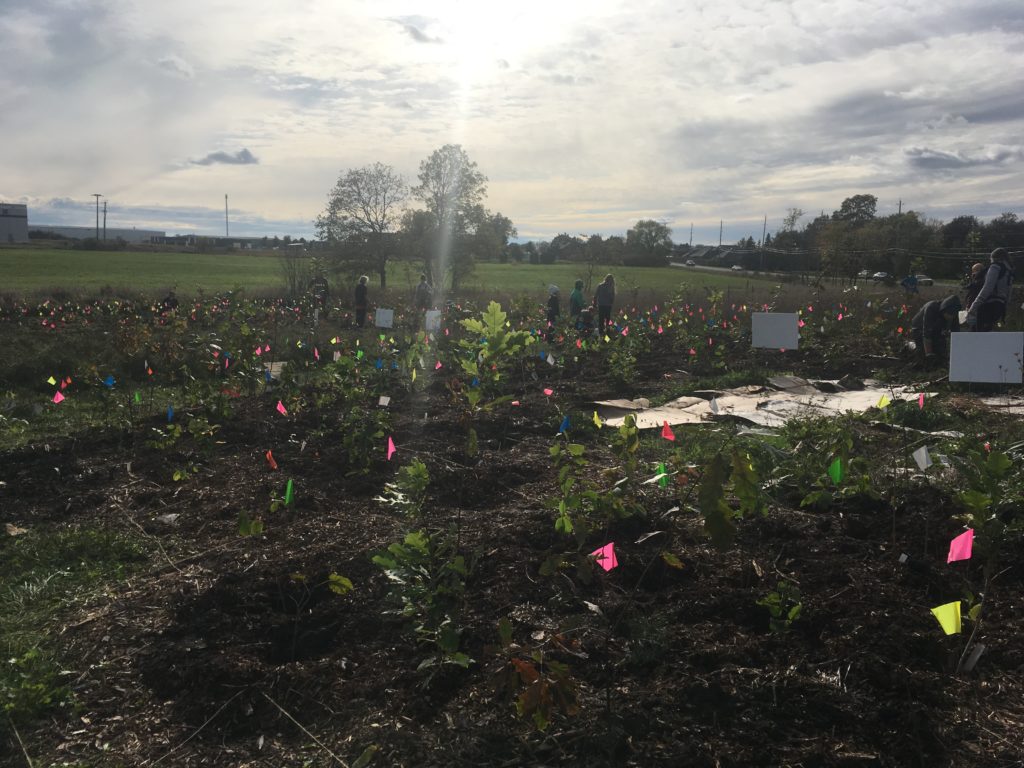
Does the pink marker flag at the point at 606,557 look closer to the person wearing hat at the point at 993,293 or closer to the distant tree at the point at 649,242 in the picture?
the person wearing hat at the point at 993,293

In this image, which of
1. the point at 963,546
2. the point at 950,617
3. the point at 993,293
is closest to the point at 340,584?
the point at 950,617

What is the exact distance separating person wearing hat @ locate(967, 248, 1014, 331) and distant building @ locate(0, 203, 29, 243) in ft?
267

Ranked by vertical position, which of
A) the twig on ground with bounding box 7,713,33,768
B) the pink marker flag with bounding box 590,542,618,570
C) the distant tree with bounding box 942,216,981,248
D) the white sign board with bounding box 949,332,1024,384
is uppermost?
the distant tree with bounding box 942,216,981,248

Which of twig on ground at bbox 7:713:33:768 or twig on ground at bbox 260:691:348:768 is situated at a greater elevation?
twig on ground at bbox 260:691:348:768

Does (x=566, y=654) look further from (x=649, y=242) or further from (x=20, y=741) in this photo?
(x=649, y=242)

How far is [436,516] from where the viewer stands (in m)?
3.99

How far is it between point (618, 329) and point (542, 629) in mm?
10739

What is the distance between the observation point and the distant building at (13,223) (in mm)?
69562

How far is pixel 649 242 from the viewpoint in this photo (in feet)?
198

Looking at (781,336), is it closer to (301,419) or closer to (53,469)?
(301,419)

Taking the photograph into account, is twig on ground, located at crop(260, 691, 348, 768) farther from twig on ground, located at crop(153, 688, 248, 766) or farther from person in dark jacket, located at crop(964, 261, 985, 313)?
person in dark jacket, located at crop(964, 261, 985, 313)

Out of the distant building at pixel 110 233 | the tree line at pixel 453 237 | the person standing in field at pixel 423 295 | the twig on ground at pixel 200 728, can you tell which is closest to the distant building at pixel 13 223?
the distant building at pixel 110 233

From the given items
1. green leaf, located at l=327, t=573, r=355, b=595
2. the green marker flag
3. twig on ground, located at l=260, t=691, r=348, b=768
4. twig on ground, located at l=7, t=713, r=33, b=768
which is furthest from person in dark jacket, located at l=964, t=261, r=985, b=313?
twig on ground, located at l=7, t=713, r=33, b=768

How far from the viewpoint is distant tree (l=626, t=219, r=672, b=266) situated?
58.1 metres
